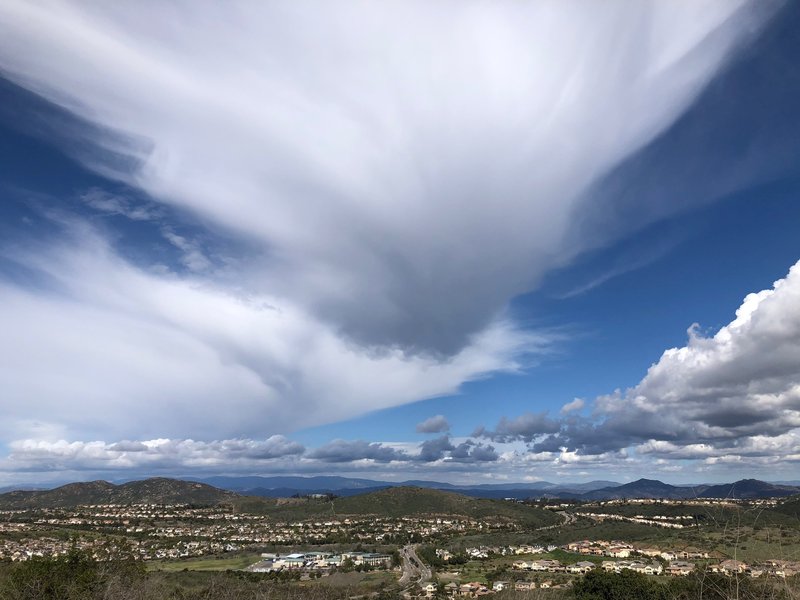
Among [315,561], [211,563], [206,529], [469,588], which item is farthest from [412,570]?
[206,529]

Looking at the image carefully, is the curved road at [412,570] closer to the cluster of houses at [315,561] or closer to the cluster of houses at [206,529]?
the cluster of houses at [315,561]

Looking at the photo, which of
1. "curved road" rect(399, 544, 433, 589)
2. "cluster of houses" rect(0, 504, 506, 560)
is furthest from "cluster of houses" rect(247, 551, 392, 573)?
"cluster of houses" rect(0, 504, 506, 560)

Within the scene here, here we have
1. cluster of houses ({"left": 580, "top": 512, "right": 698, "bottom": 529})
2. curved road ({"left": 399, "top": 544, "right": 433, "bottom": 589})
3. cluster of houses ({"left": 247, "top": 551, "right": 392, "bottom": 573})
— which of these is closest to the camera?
curved road ({"left": 399, "top": 544, "right": 433, "bottom": 589})

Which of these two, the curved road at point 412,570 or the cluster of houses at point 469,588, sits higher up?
the cluster of houses at point 469,588

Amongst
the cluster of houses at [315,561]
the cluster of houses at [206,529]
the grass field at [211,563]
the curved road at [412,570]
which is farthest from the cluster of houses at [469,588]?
the cluster of houses at [206,529]

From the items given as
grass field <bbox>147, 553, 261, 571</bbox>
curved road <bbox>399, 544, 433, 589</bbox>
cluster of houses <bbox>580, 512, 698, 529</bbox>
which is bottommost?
curved road <bbox>399, 544, 433, 589</bbox>

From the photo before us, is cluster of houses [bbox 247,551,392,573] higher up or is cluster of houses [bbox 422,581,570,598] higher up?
cluster of houses [bbox 422,581,570,598]

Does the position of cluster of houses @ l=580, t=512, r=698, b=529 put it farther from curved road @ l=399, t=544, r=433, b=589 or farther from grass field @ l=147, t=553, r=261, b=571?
grass field @ l=147, t=553, r=261, b=571

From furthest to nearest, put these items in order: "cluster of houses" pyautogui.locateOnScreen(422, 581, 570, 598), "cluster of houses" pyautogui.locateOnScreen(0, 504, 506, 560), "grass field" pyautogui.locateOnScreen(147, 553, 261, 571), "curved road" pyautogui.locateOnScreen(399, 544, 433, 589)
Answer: "cluster of houses" pyautogui.locateOnScreen(0, 504, 506, 560) → "grass field" pyautogui.locateOnScreen(147, 553, 261, 571) → "curved road" pyautogui.locateOnScreen(399, 544, 433, 589) → "cluster of houses" pyautogui.locateOnScreen(422, 581, 570, 598)
